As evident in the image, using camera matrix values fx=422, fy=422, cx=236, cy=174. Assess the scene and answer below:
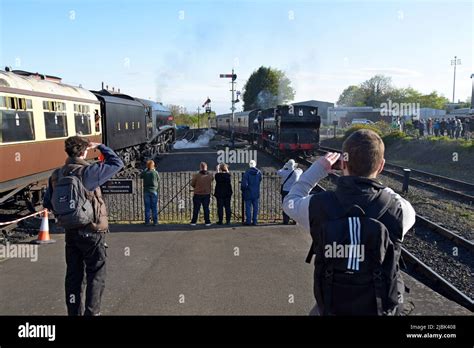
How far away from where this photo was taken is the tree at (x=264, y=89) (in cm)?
8750

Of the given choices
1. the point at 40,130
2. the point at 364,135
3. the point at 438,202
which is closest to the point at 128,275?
the point at 364,135

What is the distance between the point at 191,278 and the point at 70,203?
2.70m

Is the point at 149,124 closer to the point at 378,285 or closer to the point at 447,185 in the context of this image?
the point at 447,185

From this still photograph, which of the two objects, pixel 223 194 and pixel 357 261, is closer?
pixel 357 261

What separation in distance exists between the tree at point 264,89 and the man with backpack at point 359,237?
8403 cm

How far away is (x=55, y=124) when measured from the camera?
11602 millimetres

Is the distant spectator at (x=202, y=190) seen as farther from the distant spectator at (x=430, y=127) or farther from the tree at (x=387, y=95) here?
the tree at (x=387, y=95)

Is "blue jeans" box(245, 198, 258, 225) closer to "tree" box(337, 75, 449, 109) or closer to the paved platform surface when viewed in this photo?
the paved platform surface

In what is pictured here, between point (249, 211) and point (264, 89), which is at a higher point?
point (264, 89)

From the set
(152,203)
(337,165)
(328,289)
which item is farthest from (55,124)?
(328,289)

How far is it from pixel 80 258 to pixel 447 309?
440 centimetres
